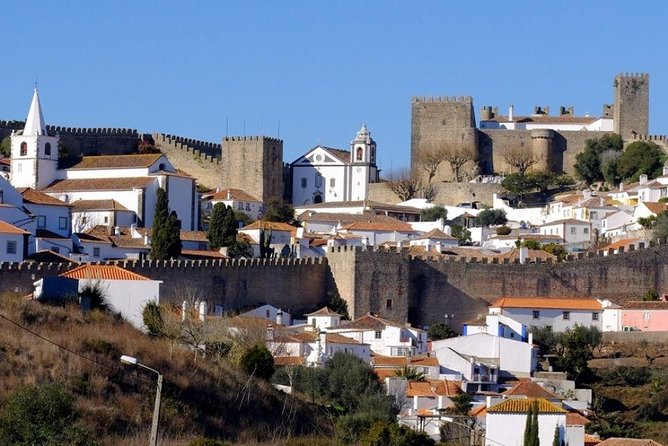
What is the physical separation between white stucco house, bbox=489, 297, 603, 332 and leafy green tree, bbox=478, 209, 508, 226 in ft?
56.0

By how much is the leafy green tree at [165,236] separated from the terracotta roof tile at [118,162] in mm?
7443

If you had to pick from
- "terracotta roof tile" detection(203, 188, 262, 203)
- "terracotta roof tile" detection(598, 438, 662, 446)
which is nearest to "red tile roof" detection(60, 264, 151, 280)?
"terracotta roof tile" detection(598, 438, 662, 446)

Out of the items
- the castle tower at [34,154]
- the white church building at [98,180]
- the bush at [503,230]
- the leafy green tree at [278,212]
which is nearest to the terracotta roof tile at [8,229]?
the white church building at [98,180]

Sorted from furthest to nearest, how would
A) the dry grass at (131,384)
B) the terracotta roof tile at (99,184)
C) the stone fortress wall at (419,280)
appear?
1. the terracotta roof tile at (99,184)
2. the stone fortress wall at (419,280)
3. the dry grass at (131,384)

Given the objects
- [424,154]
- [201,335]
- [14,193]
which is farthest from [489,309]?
[424,154]

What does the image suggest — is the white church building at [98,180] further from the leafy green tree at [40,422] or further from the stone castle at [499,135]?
the leafy green tree at [40,422]

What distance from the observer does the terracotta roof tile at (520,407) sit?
35188mm

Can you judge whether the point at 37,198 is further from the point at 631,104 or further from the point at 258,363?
the point at 631,104

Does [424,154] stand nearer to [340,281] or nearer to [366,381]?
[340,281]

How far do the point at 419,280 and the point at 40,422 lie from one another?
30.7 meters

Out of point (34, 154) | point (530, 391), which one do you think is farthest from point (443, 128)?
point (530, 391)

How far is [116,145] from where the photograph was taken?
226 feet

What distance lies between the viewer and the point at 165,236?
164 feet

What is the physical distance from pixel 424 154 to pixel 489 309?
25.1 m
